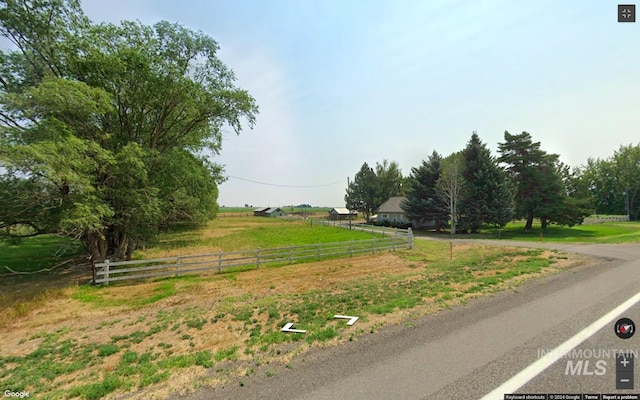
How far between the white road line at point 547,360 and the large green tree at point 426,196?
98.0 ft

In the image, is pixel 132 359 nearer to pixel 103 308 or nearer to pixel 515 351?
pixel 103 308

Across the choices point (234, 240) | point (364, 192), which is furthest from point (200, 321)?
point (364, 192)

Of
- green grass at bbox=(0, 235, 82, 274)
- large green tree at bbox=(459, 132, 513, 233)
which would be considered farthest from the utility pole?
green grass at bbox=(0, 235, 82, 274)

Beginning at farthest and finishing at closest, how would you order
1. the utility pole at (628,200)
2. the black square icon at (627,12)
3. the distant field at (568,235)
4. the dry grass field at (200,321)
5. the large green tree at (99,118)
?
the utility pole at (628,200), the distant field at (568,235), the large green tree at (99,118), the black square icon at (627,12), the dry grass field at (200,321)

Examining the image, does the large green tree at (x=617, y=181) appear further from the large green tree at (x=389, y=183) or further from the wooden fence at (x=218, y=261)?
the wooden fence at (x=218, y=261)

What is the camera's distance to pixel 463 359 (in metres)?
3.92

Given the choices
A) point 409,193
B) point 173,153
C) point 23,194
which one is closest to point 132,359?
point 23,194

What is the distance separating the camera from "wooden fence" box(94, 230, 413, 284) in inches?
457

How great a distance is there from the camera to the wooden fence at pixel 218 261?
11.6m

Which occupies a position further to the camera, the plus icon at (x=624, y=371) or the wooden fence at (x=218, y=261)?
the wooden fence at (x=218, y=261)

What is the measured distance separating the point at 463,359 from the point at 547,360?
1.16 m

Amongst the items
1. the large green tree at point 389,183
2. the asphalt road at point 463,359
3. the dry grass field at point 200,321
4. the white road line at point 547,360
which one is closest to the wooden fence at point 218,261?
the dry grass field at point 200,321

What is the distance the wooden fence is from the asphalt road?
9.64 meters

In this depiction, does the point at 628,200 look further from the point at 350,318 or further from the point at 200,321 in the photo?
the point at 200,321
